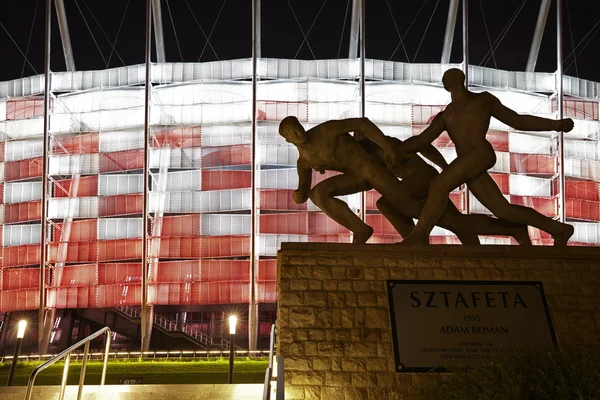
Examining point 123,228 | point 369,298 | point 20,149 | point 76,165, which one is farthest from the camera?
point 20,149

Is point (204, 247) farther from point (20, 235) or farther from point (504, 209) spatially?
point (504, 209)

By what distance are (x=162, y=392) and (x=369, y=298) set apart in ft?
11.6

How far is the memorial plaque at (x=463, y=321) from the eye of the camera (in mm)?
8367

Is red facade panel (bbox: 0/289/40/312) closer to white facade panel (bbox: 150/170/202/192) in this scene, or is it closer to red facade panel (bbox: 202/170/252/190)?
white facade panel (bbox: 150/170/202/192)

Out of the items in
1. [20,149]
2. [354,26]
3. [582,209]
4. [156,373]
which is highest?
[354,26]

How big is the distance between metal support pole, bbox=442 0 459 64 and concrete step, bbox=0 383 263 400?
28769 millimetres

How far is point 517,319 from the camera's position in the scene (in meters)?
8.73

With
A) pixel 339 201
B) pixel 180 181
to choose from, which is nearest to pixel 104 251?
pixel 180 181

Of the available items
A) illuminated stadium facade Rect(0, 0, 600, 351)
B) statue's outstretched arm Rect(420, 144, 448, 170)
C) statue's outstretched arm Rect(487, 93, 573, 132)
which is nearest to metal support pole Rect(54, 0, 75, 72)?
illuminated stadium facade Rect(0, 0, 600, 351)

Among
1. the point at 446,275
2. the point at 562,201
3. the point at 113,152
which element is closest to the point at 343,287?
the point at 446,275

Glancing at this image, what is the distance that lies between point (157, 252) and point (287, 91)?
407 inches

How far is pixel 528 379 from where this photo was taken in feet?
22.8

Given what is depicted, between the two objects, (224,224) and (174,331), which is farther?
(174,331)

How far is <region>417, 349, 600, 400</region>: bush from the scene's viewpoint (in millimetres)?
6516
